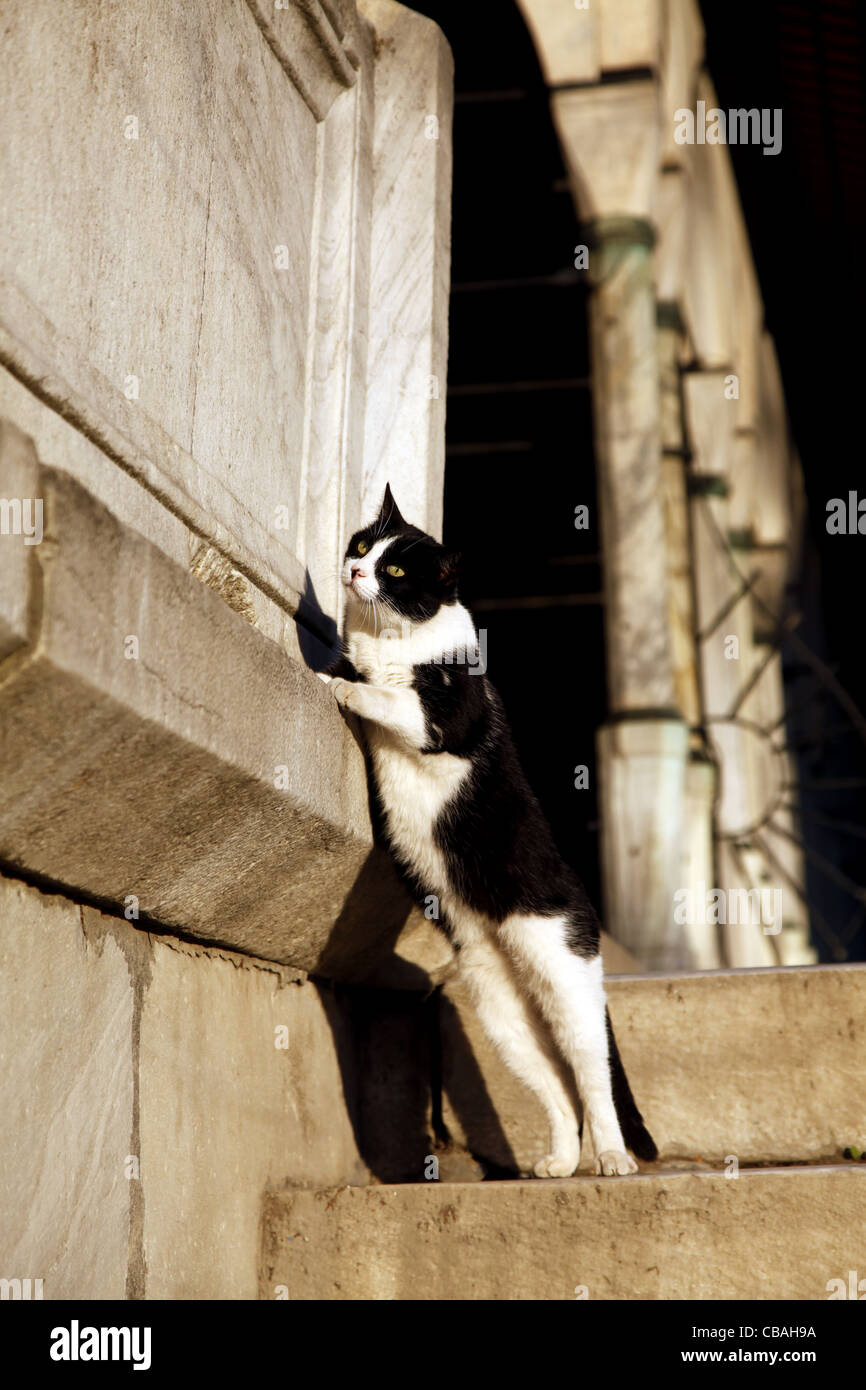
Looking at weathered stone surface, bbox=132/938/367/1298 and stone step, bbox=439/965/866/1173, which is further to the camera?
stone step, bbox=439/965/866/1173

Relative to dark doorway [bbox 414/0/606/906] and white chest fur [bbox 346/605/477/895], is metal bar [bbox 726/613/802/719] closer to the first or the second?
dark doorway [bbox 414/0/606/906]

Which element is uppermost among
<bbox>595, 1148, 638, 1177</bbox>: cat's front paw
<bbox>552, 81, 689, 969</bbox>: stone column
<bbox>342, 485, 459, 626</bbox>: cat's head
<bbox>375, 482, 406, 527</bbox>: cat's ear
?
<bbox>552, 81, 689, 969</bbox>: stone column

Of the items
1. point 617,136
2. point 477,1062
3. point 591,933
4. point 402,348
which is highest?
point 617,136

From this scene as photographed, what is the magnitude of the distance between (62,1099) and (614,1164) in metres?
1.29

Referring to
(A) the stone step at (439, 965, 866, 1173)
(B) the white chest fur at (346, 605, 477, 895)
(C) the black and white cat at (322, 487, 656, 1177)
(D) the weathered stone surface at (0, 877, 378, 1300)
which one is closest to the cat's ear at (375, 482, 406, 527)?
(C) the black and white cat at (322, 487, 656, 1177)

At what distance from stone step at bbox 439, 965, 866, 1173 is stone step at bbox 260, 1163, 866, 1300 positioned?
52 centimetres

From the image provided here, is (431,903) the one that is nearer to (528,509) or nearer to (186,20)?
(186,20)

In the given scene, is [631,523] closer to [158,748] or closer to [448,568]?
[448,568]

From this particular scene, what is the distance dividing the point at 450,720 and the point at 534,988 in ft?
2.09

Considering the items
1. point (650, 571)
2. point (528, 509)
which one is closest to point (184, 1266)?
point (650, 571)

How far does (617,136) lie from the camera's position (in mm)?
7234

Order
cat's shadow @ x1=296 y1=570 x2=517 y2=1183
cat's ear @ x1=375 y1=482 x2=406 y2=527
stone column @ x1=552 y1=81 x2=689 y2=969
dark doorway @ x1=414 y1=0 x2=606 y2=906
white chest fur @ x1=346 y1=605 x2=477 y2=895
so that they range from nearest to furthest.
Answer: white chest fur @ x1=346 y1=605 x2=477 y2=895 → cat's shadow @ x1=296 y1=570 x2=517 y2=1183 → cat's ear @ x1=375 y1=482 x2=406 y2=527 → stone column @ x1=552 y1=81 x2=689 y2=969 → dark doorway @ x1=414 y1=0 x2=606 y2=906

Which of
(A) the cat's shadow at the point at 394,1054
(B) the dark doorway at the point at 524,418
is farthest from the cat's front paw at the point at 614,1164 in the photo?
(B) the dark doorway at the point at 524,418

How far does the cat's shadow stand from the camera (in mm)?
3170
